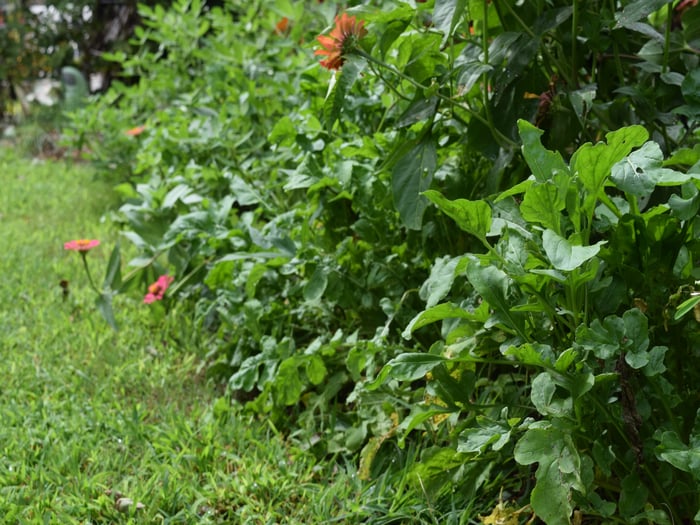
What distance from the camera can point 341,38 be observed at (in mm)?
1535

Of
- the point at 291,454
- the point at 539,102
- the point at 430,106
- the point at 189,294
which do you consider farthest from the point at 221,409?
the point at 539,102

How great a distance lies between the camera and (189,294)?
2818 mm

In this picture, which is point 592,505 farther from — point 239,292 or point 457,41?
point 239,292

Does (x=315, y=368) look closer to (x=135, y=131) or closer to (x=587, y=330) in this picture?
(x=587, y=330)

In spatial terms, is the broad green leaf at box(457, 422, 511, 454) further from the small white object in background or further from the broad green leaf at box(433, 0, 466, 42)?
the small white object in background

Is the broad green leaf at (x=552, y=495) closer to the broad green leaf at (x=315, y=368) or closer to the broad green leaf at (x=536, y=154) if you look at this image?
the broad green leaf at (x=536, y=154)

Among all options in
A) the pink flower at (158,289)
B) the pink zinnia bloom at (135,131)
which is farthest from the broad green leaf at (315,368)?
the pink zinnia bloom at (135,131)

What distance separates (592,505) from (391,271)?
77 centimetres

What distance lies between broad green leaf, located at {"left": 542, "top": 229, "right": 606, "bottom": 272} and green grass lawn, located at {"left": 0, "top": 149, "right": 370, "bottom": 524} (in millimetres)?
799

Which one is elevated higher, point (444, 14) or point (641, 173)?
point (444, 14)

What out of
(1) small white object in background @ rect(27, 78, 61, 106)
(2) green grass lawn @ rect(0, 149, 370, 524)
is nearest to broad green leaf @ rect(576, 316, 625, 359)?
(2) green grass lawn @ rect(0, 149, 370, 524)

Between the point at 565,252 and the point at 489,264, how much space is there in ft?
0.79

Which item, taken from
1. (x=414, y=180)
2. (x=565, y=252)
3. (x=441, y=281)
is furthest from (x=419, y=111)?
(x=565, y=252)

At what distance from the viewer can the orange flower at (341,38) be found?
1.54 meters
